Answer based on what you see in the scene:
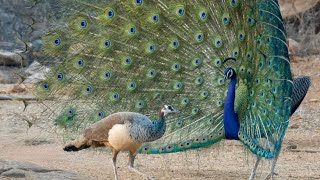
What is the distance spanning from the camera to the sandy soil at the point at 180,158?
741 cm

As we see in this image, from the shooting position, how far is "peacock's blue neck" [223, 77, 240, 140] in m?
6.45

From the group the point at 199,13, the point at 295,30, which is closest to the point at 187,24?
the point at 199,13

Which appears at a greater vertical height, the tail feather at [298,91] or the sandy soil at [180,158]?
the tail feather at [298,91]

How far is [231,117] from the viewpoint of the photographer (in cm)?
655

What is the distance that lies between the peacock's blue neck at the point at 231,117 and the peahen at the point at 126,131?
746 millimetres

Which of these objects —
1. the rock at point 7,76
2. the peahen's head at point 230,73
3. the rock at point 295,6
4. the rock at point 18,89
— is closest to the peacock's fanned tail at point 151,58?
the peahen's head at point 230,73

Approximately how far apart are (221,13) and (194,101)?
31.5 inches

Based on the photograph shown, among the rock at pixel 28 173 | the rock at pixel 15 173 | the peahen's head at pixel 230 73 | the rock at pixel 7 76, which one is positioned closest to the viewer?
the rock at pixel 28 173

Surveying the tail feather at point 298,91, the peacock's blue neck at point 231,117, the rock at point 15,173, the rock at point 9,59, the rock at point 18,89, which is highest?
the rock at point 9,59

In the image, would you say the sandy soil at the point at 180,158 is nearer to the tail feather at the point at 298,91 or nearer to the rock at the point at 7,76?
the tail feather at the point at 298,91

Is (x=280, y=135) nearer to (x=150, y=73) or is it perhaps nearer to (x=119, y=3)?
(x=150, y=73)

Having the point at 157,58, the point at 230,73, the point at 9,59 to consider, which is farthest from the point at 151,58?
the point at 9,59

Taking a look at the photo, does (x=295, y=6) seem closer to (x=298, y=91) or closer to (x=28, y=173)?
(x=298, y=91)

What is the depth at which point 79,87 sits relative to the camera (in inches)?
272
